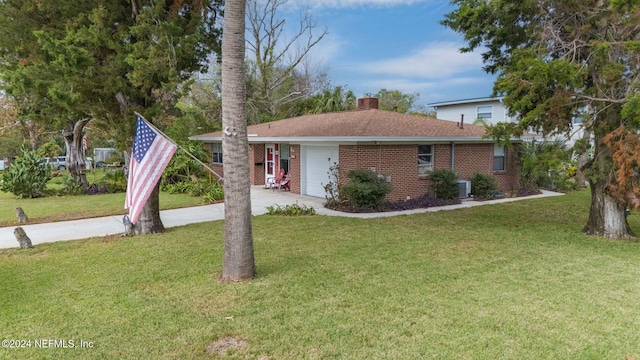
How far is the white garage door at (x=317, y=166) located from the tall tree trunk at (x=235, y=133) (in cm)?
797

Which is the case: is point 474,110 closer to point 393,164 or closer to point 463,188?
point 463,188

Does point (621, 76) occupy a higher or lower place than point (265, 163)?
higher

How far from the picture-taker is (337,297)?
16.8ft

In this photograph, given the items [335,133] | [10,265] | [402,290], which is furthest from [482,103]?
[10,265]

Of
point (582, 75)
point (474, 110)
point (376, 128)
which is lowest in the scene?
point (376, 128)

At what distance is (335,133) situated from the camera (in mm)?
12656

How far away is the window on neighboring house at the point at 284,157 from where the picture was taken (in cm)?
1677

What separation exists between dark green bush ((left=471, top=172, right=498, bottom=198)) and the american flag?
11460 millimetres

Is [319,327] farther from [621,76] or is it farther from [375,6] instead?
[375,6]

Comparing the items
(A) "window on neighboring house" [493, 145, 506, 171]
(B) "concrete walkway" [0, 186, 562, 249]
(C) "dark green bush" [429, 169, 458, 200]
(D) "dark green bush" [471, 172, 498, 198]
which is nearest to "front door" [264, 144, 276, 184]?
(B) "concrete walkway" [0, 186, 562, 249]

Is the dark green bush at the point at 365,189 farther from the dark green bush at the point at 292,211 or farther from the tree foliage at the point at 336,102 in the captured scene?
the tree foliage at the point at 336,102

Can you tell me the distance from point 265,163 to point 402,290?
13.9m

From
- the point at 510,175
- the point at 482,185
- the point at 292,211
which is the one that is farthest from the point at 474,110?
the point at 292,211

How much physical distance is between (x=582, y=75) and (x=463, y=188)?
6.94m
